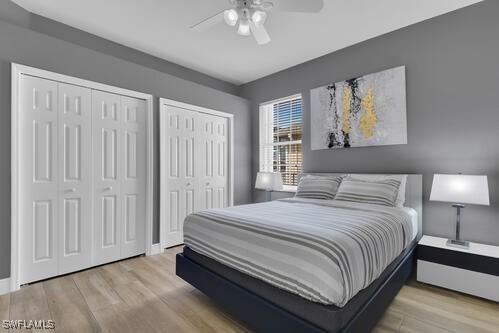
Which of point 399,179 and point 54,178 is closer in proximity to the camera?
point 54,178

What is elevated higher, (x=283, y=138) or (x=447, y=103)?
(x=447, y=103)

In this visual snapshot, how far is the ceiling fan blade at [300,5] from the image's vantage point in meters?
1.91

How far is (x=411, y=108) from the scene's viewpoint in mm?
2863

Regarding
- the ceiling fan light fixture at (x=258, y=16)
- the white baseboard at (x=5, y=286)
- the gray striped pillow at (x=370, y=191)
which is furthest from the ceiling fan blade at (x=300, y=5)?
the white baseboard at (x=5, y=286)

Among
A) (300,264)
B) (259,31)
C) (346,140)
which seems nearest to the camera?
(300,264)

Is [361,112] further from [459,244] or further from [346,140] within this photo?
[459,244]

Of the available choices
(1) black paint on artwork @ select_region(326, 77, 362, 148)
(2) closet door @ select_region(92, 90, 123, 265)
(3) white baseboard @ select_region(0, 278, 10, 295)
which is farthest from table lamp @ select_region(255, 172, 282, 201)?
(3) white baseboard @ select_region(0, 278, 10, 295)

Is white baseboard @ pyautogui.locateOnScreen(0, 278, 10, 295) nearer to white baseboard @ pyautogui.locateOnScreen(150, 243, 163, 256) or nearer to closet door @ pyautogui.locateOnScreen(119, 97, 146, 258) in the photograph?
closet door @ pyautogui.locateOnScreen(119, 97, 146, 258)

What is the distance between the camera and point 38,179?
7.70 feet

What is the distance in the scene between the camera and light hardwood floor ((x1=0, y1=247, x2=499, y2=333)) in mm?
1718

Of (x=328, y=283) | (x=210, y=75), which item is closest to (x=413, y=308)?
(x=328, y=283)

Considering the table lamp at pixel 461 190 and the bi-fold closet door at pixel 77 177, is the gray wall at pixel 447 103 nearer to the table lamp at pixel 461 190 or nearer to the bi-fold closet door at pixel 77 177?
the table lamp at pixel 461 190

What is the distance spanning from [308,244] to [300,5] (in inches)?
72.1

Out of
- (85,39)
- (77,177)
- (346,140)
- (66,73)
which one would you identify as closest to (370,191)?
(346,140)
